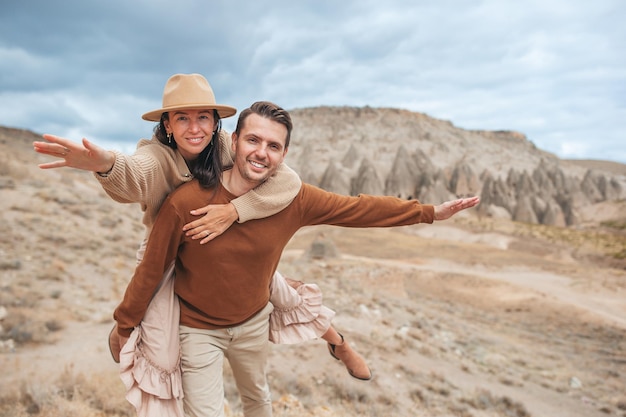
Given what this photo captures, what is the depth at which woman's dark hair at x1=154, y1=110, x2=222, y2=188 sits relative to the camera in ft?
8.38

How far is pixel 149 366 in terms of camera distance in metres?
2.60

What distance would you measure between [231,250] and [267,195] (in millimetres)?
376

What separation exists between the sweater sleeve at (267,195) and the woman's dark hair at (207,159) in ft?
0.29

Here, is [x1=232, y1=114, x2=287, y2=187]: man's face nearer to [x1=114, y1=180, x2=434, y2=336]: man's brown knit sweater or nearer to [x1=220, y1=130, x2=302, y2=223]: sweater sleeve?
[x1=220, y1=130, x2=302, y2=223]: sweater sleeve

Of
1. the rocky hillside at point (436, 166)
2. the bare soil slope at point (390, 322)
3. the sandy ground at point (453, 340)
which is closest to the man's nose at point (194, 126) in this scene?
the bare soil slope at point (390, 322)

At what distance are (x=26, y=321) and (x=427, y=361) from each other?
6.53m

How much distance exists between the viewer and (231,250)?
260cm

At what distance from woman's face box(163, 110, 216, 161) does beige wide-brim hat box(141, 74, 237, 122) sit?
0.06 metres

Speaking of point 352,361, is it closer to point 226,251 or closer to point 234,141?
point 226,251

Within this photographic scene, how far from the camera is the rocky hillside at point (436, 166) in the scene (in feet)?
129

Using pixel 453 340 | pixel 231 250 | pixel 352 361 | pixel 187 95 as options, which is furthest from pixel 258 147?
pixel 453 340

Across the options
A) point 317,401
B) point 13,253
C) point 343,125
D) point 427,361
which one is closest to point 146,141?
point 317,401

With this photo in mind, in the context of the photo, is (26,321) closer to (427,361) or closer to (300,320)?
(300,320)

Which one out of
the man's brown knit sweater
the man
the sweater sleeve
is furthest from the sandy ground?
the sweater sleeve
